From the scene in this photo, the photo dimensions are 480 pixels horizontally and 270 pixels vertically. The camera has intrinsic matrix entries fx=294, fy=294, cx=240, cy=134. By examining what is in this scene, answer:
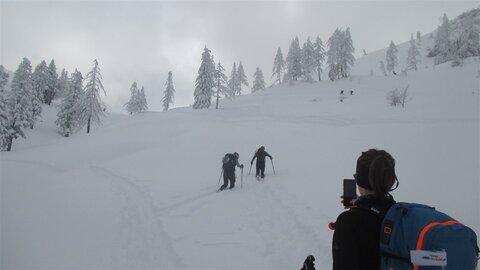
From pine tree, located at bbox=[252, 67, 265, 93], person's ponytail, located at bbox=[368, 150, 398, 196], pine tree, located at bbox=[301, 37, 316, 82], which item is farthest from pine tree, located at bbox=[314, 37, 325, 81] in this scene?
person's ponytail, located at bbox=[368, 150, 398, 196]

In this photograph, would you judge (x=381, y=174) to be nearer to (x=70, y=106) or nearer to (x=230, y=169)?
(x=230, y=169)

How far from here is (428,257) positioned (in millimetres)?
1944

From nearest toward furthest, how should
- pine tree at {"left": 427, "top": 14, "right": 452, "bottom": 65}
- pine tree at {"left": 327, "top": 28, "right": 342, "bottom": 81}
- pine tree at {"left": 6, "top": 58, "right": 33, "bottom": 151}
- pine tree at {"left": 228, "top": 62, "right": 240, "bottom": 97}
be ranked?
pine tree at {"left": 6, "top": 58, "right": 33, "bottom": 151}
pine tree at {"left": 427, "top": 14, "right": 452, "bottom": 65}
pine tree at {"left": 327, "top": 28, "right": 342, "bottom": 81}
pine tree at {"left": 228, "top": 62, "right": 240, "bottom": 97}

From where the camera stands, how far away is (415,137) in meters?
21.1

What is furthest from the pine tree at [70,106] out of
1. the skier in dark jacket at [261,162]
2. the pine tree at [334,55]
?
the pine tree at [334,55]

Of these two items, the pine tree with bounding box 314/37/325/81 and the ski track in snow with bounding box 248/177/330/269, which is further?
the pine tree with bounding box 314/37/325/81

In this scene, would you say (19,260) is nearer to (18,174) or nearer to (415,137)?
(18,174)

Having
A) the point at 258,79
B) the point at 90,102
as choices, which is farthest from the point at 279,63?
the point at 90,102

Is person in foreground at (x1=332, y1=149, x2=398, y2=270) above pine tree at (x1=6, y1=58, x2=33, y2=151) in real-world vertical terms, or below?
below

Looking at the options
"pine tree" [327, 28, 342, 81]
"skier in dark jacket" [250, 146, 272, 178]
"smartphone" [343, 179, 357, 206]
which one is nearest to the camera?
"smartphone" [343, 179, 357, 206]

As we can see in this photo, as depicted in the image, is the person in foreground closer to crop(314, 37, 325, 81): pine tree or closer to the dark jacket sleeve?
the dark jacket sleeve

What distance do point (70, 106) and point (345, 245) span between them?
6004cm

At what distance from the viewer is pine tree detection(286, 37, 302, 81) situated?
79.3m

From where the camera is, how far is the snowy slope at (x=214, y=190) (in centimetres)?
824
